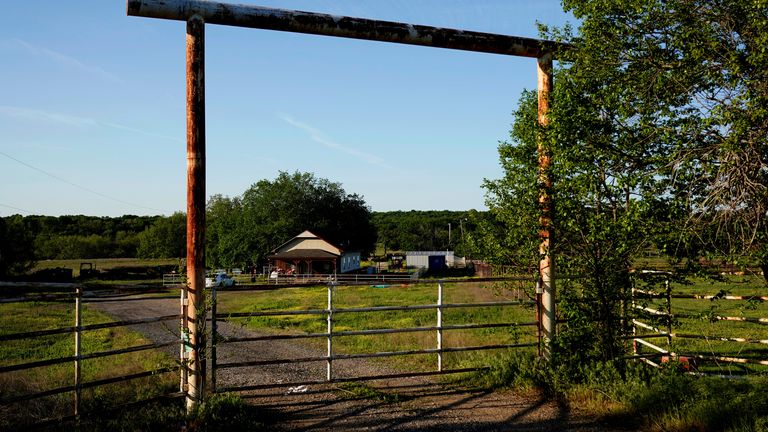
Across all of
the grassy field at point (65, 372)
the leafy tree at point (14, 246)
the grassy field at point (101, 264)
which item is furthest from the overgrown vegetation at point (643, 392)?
the grassy field at point (101, 264)

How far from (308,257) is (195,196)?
48.5 m

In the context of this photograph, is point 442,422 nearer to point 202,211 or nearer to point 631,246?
point 631,246

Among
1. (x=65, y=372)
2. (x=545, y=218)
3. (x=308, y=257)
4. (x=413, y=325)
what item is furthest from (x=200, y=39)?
(x=308, y=257)

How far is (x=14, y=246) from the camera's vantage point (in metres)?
46.4

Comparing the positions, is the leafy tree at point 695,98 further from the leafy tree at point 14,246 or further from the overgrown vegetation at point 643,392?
the leafy tree at point 14,246

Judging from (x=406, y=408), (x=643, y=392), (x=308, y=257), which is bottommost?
(x=406, y=408)

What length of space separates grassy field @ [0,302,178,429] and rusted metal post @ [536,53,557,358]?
5494 mm

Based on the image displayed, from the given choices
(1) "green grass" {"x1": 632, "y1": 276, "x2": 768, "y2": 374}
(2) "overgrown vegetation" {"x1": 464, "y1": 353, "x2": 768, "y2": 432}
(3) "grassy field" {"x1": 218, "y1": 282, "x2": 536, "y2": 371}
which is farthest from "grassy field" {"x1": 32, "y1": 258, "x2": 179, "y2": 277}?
(2) "overgrown vegetation" {"x1": 464, "y1": 353, "x2": 768, "y2": 432}

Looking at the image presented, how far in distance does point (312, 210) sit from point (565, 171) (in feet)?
221

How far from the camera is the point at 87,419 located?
645 centimetres

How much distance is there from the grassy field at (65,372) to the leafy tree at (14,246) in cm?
2715

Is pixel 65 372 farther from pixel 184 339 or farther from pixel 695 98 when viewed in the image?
pixel 695 98

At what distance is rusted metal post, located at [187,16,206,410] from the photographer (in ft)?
23.3

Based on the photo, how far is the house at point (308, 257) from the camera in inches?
2180
